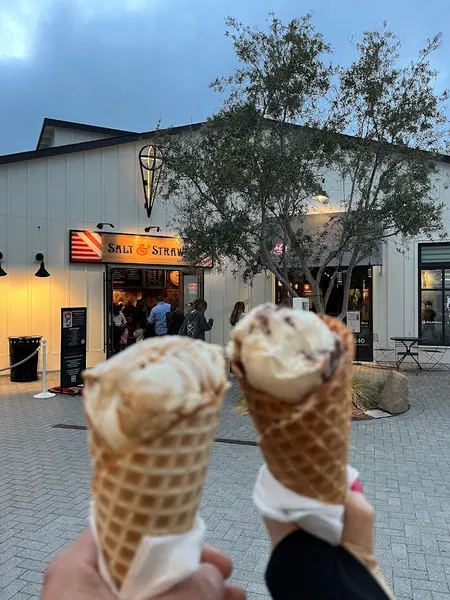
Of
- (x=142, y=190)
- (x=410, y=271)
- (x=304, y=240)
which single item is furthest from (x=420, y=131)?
(x=142, y=190)

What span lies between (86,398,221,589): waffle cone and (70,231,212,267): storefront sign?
38.5 ft

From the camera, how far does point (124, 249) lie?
13797mm

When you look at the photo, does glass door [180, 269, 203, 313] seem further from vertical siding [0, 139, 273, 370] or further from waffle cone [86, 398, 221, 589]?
waffle cone [86, 398, 221, 589]

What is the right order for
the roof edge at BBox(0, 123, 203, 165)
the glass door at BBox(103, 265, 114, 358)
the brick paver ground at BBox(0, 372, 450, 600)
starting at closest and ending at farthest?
the brick paver ground at BBox(0, 372, 450, 600) < the roof edge at BBox(0, 123, 203, 165) < the glass door at BBox(103, 265, 114, 358)

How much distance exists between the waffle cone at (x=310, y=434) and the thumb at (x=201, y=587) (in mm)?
257

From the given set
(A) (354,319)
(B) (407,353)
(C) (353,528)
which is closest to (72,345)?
(A) (354,319)

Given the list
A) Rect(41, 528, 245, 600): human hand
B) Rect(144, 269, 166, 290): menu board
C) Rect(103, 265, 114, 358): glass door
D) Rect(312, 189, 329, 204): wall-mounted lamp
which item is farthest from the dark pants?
Rect(41, 528, 245, 600): human hand

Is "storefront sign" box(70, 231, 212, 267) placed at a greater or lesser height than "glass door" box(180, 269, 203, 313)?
greater

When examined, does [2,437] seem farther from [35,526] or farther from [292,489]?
[292,489]

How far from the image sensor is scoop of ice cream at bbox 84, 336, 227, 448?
2.97 feet

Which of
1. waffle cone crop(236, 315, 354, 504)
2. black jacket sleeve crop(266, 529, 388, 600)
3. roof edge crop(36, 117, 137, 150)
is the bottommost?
black jacket sleeve crop(266, 529, 388, 600)

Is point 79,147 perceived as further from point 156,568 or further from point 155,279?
point 156,568

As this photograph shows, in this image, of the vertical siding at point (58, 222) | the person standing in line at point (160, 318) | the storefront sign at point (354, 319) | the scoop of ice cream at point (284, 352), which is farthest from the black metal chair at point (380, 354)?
the scoop of ice cream at point (284, 352)

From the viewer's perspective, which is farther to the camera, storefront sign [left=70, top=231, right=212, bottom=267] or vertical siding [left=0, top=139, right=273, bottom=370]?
storefront sign [left=70, top=231, right=212, bottom=267]
